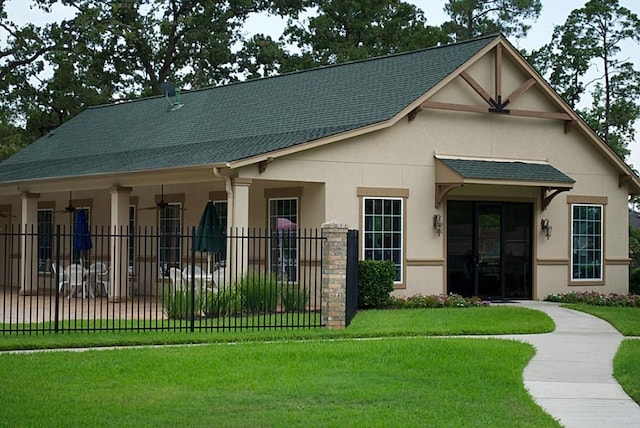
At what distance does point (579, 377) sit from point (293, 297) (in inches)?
305

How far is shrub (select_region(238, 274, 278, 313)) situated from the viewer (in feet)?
64.2

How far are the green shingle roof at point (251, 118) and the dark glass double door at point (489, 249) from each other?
312cm

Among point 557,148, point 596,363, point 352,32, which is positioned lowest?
point 596,363

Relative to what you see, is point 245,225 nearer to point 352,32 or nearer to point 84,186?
point 84,186

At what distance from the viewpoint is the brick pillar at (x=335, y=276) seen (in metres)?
17.7

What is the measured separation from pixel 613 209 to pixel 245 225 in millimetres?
10385

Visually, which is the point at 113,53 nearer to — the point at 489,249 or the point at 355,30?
the point at 355,30

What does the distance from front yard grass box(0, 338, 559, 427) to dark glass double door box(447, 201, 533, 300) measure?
8232mm

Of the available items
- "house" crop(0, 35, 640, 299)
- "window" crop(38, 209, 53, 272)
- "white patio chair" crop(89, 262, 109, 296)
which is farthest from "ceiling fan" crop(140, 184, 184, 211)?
"window" crop(38, 209, 53, 272)

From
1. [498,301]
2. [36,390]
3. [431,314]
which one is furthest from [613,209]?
[36,390]

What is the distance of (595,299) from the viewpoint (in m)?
24.5

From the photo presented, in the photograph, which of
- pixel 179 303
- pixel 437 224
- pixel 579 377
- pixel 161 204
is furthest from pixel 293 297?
pixel 579 377

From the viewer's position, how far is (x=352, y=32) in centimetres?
4681

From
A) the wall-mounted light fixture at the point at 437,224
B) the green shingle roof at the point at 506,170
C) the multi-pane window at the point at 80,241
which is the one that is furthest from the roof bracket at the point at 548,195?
the multi-pane window at the point at 80,241
